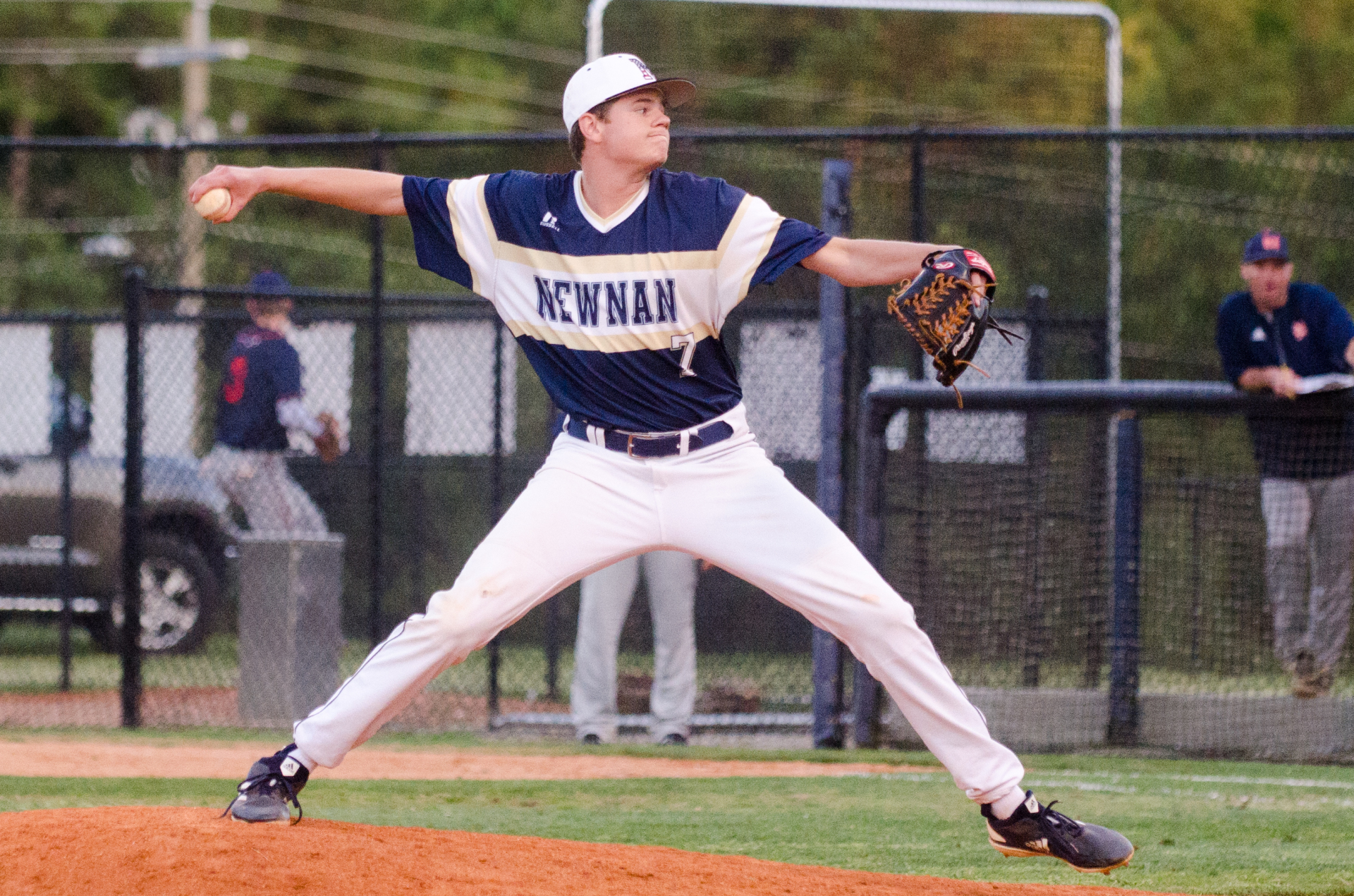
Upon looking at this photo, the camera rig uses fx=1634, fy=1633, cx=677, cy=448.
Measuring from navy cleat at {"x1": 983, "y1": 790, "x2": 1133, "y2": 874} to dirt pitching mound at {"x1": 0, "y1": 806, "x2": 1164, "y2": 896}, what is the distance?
105 millimetres

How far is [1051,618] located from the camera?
7.90 metres

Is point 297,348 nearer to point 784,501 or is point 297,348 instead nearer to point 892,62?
point 784,501

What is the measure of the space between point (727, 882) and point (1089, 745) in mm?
3915

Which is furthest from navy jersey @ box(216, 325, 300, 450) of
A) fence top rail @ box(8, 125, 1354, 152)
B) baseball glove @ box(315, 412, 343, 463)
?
fence top rail @ box(8, 125, 1354, 152)

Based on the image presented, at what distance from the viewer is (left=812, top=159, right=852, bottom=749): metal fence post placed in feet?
25.9

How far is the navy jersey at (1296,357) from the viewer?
778cm

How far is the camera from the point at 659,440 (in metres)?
4.63

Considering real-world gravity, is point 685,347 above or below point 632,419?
above

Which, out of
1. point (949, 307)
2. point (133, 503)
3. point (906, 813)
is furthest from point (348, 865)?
point (133, 503)

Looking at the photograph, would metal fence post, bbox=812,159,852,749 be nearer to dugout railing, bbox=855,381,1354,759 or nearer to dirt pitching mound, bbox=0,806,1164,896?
dugout railing, bbox=855,381,1354,759

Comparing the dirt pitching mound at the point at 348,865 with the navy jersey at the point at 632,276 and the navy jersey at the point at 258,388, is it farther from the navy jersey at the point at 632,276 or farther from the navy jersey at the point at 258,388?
the navy jersey at the point at 258,388

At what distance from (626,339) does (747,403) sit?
13.6ft

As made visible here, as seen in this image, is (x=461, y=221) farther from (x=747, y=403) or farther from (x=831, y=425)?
(x=747, y=403)

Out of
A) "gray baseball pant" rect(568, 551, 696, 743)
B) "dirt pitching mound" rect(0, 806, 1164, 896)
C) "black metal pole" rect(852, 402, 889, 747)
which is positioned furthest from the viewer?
"gray baseball pant" rect(568, 551, 696, 743)
